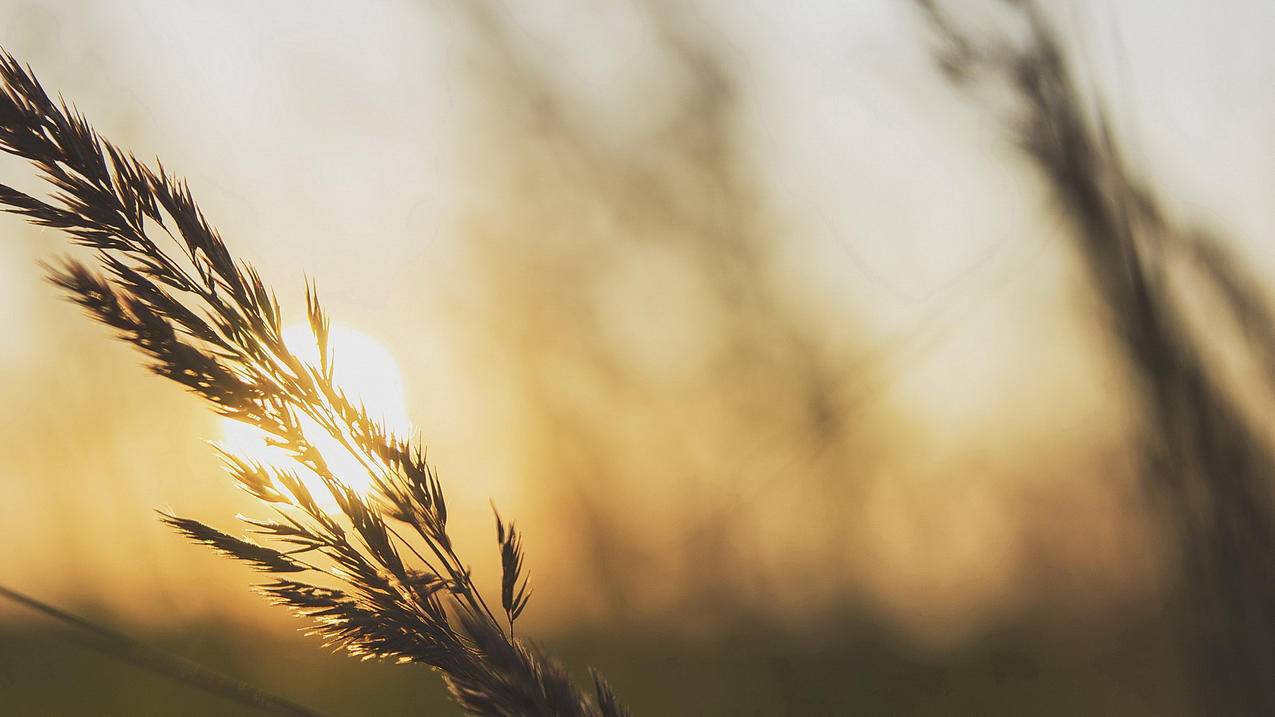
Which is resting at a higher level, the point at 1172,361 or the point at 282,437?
the point at 282,437

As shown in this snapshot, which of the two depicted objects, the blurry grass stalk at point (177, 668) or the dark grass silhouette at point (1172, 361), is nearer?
the blurry grass stalk at point (177, 668)

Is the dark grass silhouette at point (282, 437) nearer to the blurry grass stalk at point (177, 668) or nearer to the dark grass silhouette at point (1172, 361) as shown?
the blurry grass stalk at point (177, 668)

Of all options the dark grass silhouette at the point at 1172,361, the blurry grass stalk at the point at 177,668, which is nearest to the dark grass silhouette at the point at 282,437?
the blurry grass stalk at the point at 177,668

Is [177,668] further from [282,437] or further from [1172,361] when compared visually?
[1172,361]

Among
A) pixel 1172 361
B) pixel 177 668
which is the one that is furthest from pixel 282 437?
pixel 1172 361

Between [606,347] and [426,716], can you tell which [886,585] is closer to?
[606,347]
